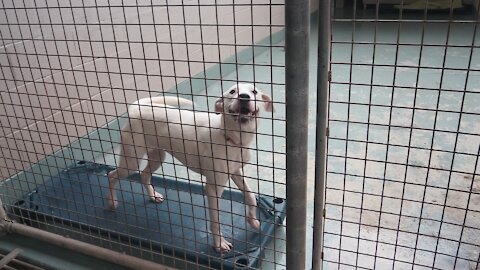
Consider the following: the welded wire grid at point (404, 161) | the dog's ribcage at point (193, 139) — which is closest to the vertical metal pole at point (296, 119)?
the welded wire grid at point (404, 161)

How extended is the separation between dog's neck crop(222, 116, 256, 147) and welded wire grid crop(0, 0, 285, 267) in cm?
5

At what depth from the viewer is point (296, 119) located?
128 cm

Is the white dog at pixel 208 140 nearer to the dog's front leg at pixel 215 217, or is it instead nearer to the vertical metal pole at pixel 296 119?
the dog's front leg at pixel 215 217

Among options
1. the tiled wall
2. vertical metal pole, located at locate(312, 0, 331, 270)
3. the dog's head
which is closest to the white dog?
the dog's head

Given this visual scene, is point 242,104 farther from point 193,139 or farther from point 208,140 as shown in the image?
point 193,139

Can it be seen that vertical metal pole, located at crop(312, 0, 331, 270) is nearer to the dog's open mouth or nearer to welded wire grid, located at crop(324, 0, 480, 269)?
welded wire grid, located at crop(324, 0, 480, 269)

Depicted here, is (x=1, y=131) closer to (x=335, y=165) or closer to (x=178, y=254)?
(x=178, y=254)

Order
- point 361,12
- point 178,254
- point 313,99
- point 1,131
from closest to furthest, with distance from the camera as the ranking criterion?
point 178,254
point 1,131
point 313,99
point 361,12

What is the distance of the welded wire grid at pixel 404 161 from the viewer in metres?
1.29

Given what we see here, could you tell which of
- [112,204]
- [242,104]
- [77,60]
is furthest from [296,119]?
[77,60]

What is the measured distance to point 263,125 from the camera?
3.45m

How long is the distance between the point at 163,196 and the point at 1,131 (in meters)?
1.06

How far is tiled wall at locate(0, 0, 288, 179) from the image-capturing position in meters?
1.75

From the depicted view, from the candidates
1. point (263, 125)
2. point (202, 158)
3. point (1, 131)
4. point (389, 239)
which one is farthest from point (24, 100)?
point (389, 239)
